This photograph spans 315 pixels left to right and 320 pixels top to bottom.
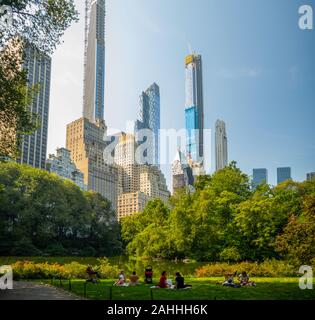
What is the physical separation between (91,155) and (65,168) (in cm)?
1248

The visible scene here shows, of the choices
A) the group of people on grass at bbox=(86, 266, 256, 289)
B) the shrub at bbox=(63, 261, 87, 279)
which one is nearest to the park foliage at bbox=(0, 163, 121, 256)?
the shrub at bbox=(63, 261, 87, 279)

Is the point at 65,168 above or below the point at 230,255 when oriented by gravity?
above

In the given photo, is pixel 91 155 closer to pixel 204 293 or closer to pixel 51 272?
pixel 51 272

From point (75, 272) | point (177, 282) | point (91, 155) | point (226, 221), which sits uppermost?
point (91, 155)

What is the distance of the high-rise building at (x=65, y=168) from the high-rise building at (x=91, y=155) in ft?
10.7

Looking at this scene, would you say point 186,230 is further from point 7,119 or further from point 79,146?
point 79,146

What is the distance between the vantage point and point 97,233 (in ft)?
238

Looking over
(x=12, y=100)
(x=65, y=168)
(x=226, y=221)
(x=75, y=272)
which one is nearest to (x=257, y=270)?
(x=75, y=272)

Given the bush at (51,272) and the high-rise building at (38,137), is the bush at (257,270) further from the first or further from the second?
the high-rise building at (38,137)

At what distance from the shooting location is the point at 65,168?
16212cm

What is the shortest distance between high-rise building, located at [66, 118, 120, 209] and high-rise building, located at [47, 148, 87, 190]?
3.26 meters
